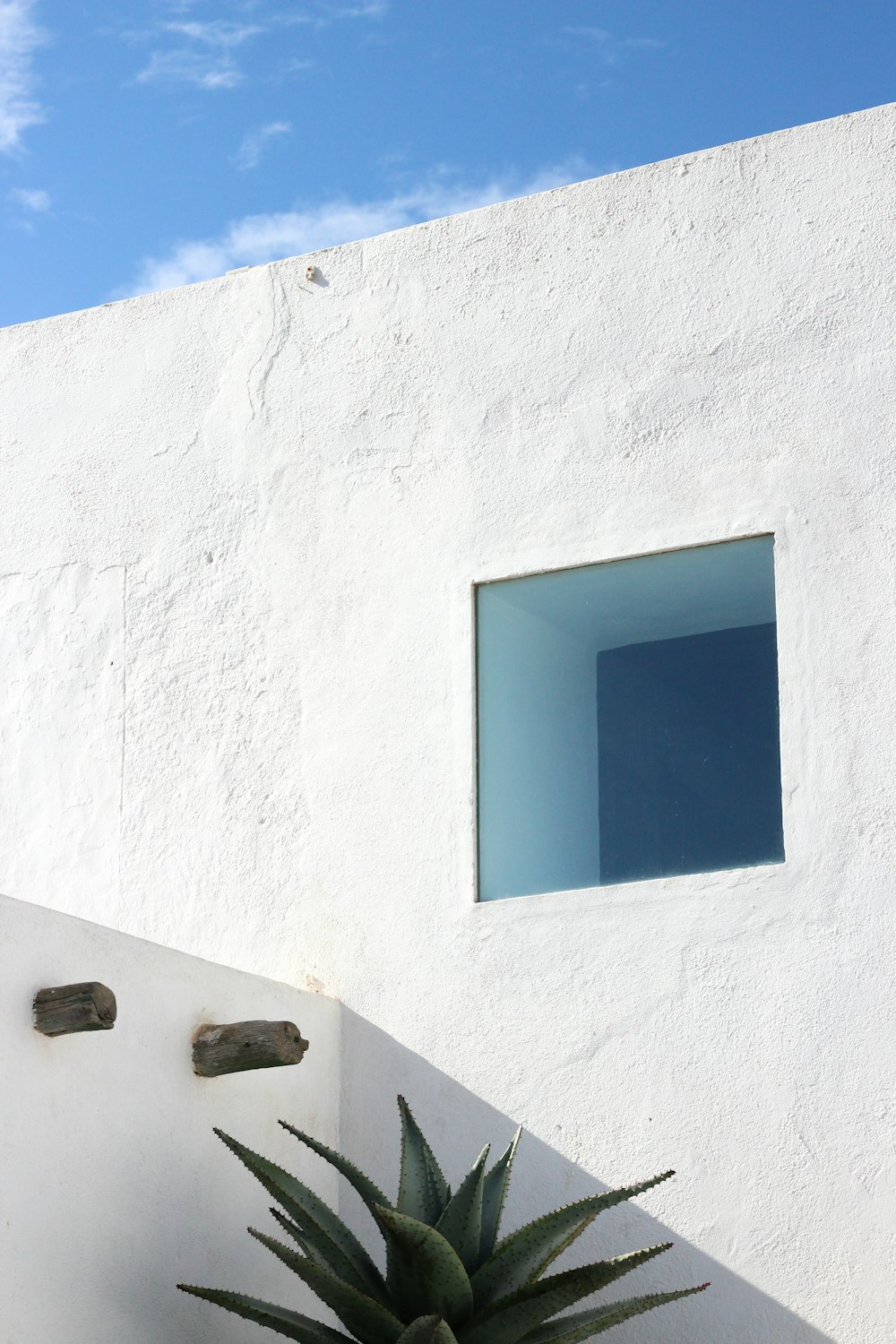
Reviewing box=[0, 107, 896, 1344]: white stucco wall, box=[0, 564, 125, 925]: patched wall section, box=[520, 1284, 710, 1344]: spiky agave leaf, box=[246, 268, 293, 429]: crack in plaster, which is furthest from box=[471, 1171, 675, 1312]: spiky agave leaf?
box=[246, 268, 293, 429]: crack in plaster

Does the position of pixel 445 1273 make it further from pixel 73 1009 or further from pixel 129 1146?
pixel 73 1009

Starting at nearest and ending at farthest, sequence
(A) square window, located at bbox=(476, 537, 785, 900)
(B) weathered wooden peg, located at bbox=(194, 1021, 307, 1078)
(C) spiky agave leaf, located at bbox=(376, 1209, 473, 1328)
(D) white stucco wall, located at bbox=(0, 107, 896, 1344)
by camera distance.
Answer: (C) spiky agave leaf, located at bbox=(376, 1209, 473, 1328)
(B) weathered wooden peg, located at bbox=(194, 1021, 307, 1078)
(D) white stucco wall, located at bbox=(0, 107, 896, 1344)
(A) square window, located at bbox=(476, 537, 785, 900)

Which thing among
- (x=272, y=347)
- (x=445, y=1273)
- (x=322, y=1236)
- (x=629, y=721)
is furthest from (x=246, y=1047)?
→ (x=272, y=347)

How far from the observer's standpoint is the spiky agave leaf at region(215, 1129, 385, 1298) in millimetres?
3967

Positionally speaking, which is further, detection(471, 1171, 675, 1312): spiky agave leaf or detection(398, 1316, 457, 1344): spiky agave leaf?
detection(471, 1171, 675, 1312): spiky agave leaf

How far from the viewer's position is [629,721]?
15.9 feet

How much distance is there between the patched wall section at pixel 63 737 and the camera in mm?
5488

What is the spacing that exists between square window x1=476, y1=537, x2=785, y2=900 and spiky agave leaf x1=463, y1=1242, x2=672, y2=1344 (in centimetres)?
117

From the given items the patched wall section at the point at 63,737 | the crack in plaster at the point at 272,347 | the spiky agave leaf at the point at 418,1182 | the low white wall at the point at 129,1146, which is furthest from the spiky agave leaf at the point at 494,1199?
the crack in plaster at the point at 272,347

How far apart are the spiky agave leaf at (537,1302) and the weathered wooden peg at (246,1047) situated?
804mm

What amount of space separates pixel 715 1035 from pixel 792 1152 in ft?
1.17

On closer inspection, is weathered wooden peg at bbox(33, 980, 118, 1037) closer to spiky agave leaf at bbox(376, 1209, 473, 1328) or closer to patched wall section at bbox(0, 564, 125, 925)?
spiky agave leaf at bbox(376, 1209, 473, 1328)

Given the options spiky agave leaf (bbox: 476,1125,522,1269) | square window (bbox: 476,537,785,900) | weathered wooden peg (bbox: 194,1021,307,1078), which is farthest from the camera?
square window (bbox: 476,537,785,900)

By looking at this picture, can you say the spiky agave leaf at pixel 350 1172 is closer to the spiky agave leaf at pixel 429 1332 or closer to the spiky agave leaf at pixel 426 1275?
the spiky agave leaf at pixel 426 1275
